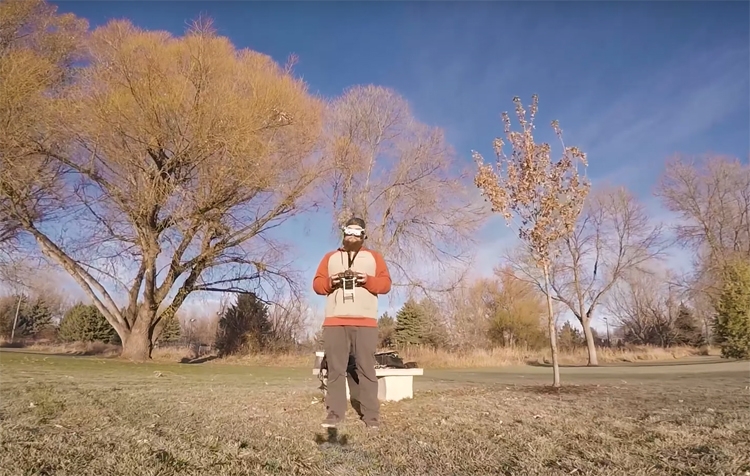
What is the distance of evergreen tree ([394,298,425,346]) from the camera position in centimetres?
4025

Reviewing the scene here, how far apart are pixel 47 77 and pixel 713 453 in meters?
18.0

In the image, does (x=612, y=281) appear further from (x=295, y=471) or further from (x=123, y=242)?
(x=295, y=471)

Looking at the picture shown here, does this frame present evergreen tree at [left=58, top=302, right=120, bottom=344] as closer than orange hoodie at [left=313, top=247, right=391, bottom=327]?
No

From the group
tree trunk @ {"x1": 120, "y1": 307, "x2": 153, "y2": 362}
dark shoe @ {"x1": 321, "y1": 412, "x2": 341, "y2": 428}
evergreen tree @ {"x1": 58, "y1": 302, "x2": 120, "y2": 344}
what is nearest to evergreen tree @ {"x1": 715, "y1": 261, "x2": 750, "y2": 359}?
dark shoe @ {"x1": 321, "y1": 412, "x2": 341, "y2": 428}

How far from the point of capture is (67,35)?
53.0 feet

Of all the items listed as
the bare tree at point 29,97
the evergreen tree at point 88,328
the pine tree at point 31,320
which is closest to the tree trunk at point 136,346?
the bare tree at point 29,97

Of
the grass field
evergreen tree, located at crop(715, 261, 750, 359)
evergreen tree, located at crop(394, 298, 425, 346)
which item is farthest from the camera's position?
evergreen tree, located at crop(394, 298, 425, 346)

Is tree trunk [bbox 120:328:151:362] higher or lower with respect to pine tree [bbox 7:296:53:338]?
lower

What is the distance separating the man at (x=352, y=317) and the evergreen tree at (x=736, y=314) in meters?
17.2

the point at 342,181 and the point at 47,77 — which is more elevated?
the point at 47,77

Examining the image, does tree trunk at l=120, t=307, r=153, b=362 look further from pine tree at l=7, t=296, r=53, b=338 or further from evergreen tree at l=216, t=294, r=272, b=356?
pine tree at l=7, t=296, r=53, b=338

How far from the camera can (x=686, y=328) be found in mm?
46312

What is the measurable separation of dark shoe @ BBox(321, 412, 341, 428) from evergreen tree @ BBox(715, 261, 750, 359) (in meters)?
17.5

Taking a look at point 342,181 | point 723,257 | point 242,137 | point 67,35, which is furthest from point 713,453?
point 723,257
